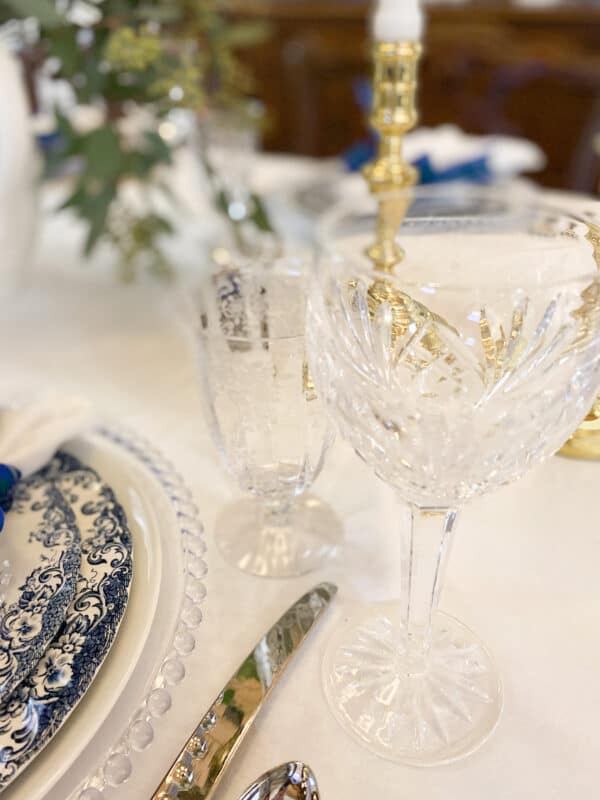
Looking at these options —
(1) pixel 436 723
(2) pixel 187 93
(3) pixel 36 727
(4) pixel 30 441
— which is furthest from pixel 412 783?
(2) pixel 187 93

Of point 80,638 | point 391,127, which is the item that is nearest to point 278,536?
point 80,638

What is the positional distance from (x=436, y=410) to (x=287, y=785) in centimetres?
15

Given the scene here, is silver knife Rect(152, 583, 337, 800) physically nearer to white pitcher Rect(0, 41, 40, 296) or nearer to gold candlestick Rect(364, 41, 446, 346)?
gold candlestick Rect(364, 41, 446, 346)

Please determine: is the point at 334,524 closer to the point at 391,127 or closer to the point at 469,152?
the point at 391,127

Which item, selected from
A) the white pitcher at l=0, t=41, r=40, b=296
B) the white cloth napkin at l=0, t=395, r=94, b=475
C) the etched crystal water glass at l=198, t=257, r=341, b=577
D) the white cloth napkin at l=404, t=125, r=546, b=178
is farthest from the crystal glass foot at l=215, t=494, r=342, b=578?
the white cloth napkin at l=404, t=125, r=546, b=178

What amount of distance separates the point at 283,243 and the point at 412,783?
0.62 m

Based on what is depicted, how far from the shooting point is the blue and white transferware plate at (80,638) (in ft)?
0.80

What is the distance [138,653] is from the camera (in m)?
0.29

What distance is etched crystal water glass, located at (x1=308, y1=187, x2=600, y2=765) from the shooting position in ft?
0.85

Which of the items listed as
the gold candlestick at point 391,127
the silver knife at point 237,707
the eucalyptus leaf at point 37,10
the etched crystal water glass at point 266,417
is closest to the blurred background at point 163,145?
the eucalyptus leaf at point 37,10

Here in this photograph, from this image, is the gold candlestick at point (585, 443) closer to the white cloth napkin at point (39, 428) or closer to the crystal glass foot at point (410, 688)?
the crystal glass foot at point (410, 688)

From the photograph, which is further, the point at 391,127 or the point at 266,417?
the point at 391,127

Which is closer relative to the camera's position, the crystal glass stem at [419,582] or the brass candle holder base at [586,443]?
the crystal glass stem at [419,582]

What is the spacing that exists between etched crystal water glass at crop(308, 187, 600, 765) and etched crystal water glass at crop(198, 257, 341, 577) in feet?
0.13
